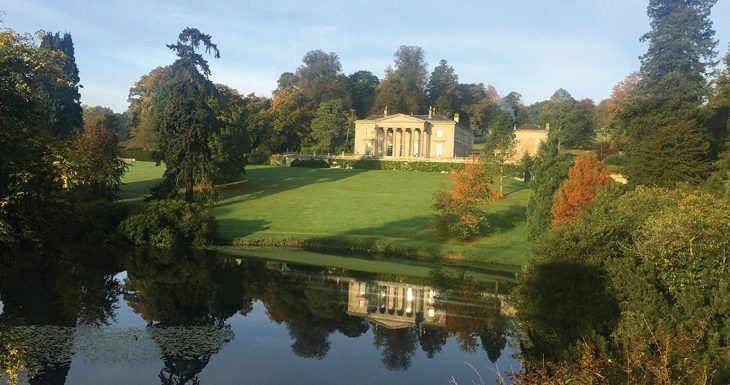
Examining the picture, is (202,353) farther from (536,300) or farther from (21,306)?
(536,300)

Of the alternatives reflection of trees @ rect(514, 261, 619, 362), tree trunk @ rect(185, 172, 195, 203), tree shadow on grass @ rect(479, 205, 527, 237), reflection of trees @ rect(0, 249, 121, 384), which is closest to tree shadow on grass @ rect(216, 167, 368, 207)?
tree trunk @ rect(185, 172, 195, 203)

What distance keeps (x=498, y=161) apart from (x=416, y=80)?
84.2 metres

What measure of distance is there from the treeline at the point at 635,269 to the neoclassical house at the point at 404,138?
46.2 meters

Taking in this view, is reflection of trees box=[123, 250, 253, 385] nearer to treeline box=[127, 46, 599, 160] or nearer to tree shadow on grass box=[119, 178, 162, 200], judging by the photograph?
tree shadow on grass box=[119, 178, 162, 200]

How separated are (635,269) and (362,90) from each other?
4141 inches

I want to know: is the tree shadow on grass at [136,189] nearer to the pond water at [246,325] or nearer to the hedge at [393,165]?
the pond water at [246,325]

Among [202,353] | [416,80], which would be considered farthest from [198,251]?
[416,80]

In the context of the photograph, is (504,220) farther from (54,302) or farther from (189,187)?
(54,302)

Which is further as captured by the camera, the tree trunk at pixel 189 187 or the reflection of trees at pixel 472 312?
the tree trunk at pixel 189 187

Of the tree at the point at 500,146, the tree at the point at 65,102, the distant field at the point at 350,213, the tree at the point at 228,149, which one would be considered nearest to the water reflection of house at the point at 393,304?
the distant field at the point at 350,213

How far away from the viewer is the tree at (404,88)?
107 m

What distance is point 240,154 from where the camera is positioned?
53688mm

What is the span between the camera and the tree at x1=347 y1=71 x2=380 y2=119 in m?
113

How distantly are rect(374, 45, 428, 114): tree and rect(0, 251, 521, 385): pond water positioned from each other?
80509 millimetres
